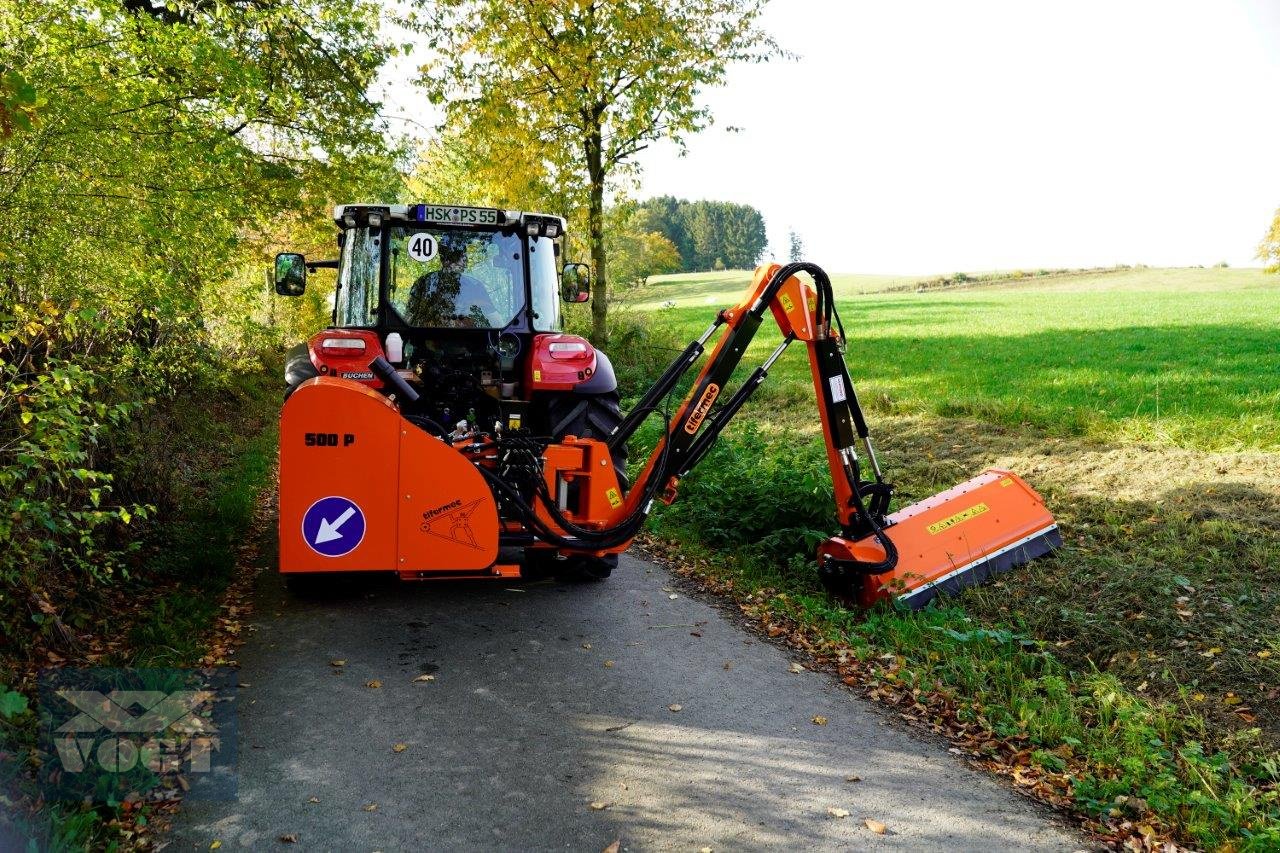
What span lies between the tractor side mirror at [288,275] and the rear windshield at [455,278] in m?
0.77

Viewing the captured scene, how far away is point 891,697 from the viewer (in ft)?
15.8

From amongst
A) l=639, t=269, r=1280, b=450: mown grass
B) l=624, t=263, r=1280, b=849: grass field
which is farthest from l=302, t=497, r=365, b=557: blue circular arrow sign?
l=639, t=269, r=1280, b=450: mown grass

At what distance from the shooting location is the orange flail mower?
4957 millimetres

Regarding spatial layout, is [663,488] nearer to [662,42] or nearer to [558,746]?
[558,746]

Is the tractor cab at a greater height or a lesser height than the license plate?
lesser

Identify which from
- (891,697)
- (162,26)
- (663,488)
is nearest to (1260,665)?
(891,697)

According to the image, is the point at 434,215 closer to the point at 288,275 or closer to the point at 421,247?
the point at 421,247

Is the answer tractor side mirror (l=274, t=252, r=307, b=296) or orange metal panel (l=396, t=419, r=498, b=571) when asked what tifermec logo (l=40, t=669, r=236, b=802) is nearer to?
orange metal panel (l=396, t=419, r=498, b=571)

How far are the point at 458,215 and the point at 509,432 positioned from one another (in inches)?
72.8

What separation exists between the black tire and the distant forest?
88966 mm

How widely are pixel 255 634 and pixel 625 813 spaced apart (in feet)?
9.32

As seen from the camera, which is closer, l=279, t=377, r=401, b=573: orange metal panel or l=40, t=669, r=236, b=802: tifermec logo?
l=40, t=669, r=236, b=802: tifermec logo

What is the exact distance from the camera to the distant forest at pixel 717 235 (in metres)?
94.8

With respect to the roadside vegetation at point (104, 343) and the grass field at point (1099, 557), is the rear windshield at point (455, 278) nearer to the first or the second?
the roadside vegetation at point (104, 343)
